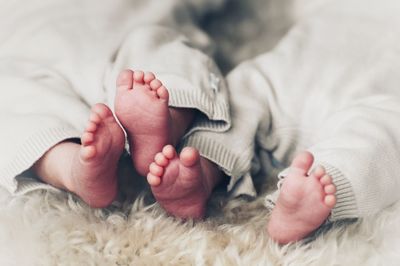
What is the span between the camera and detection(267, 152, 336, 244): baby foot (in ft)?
2.22

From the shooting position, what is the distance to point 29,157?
2.52ft

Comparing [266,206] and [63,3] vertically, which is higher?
[63,3]

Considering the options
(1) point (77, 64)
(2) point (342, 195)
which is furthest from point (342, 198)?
(1) point (77, 64)

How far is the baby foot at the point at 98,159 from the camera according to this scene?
682 millimetres

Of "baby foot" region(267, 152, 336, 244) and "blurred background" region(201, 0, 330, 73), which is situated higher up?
"baby foot" region(267, 152, 336, 244)

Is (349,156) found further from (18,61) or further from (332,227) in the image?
(18,61)

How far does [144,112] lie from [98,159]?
8cm

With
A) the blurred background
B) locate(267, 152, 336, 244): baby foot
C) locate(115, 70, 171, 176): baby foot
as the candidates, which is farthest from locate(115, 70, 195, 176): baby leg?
the blurred background

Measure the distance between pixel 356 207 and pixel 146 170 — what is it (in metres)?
0.23

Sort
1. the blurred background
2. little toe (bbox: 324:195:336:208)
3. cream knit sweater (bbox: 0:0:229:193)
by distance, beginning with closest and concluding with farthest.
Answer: little toe (bbox: 324:195:336:208)
cream knit sweater (bbox: 0:0:229:193)
the blurred background

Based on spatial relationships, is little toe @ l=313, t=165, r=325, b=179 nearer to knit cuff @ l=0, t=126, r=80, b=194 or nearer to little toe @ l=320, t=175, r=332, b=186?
little toe @ l=320, t=175, r=332, b=186

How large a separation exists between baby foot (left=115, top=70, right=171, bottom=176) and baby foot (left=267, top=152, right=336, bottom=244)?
15 centimetres

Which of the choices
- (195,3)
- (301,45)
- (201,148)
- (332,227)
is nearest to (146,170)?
(201,148)

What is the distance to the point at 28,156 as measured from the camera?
0.77 m
